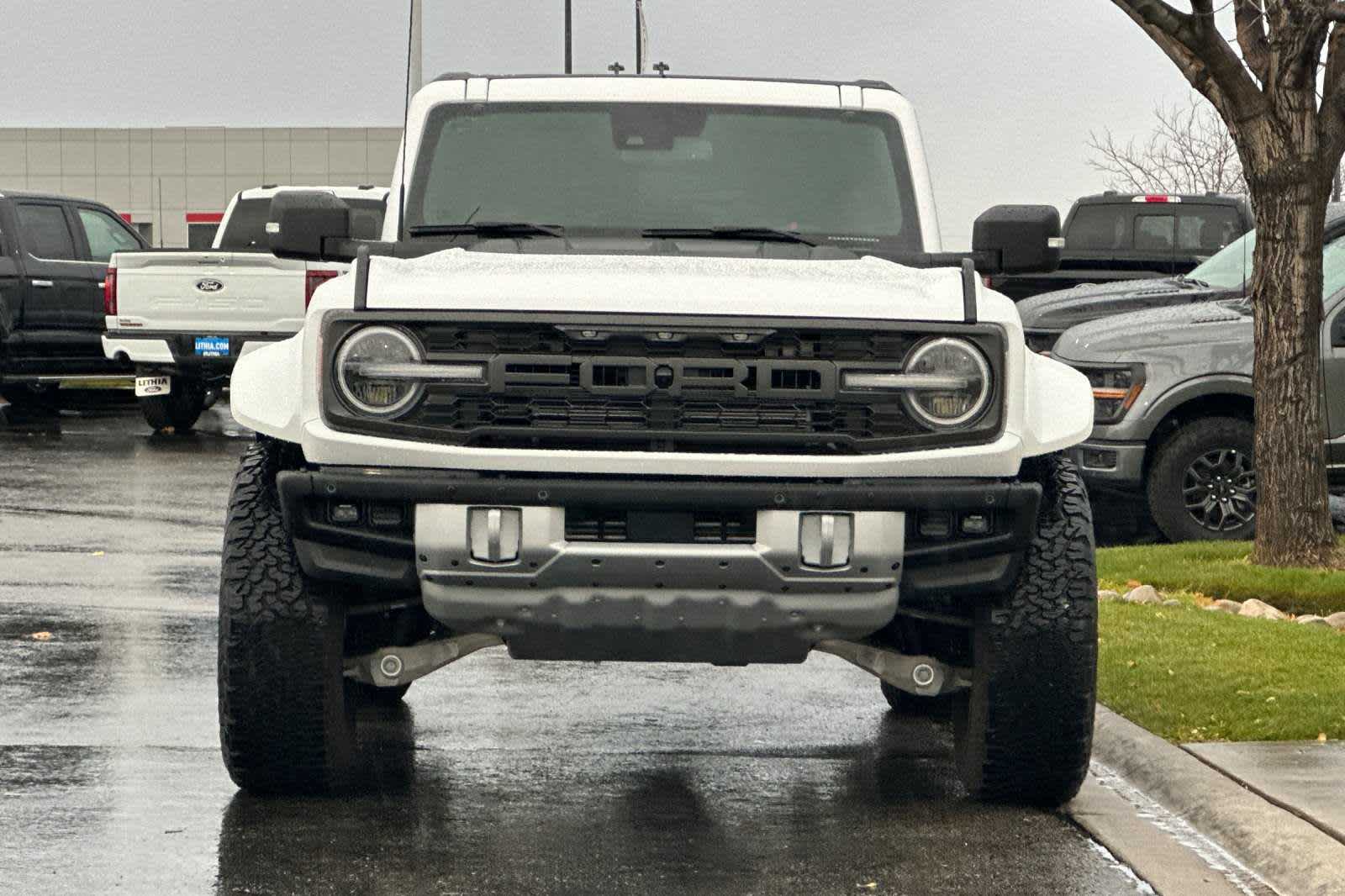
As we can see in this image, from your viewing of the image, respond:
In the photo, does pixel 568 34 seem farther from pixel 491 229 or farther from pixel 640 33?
pixel 491 229

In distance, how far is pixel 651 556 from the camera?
18.9 ft

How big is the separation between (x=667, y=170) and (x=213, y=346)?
12.9 metres

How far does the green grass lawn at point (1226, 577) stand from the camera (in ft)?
36.1

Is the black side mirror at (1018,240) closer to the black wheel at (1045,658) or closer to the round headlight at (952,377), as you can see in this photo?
the black wheel at (1045,658)

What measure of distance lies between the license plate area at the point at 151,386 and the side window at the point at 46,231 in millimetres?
2427

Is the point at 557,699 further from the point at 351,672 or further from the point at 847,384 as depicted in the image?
the point at 847,384

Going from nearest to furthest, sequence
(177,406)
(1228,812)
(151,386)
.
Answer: (1228,812) < (151,386) < (177,406)

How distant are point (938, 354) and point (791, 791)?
4.96 ft

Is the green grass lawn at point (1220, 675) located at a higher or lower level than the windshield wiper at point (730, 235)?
lower

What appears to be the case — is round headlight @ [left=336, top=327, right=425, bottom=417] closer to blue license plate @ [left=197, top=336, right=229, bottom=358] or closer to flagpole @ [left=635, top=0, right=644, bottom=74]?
blue license plate @ [left=197, top=336, right=229, bottom=358]

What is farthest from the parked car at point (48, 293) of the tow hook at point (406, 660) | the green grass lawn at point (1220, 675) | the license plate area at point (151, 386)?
the tow hook at point (406, 660)

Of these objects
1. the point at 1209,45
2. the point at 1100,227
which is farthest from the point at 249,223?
the point at 1209,45

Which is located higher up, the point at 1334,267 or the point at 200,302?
the point at 1334,267

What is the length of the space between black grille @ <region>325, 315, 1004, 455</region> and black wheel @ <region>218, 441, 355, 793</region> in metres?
0.47
